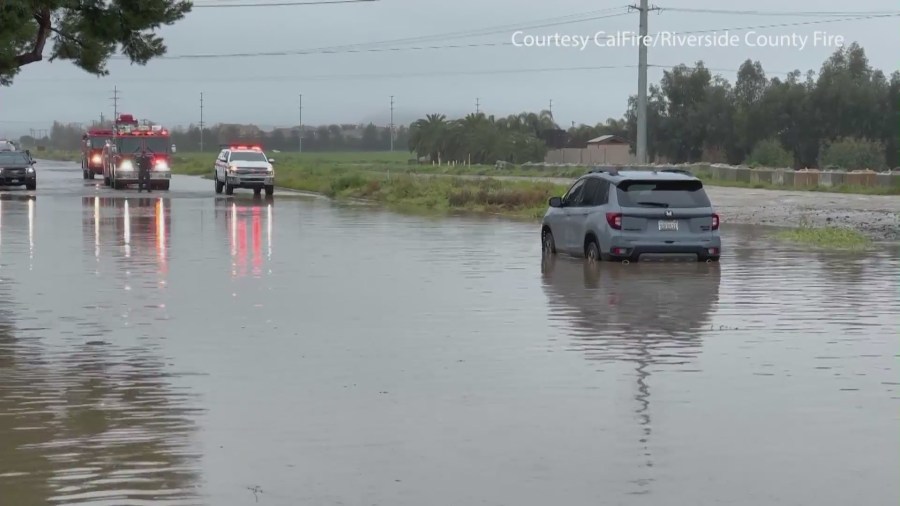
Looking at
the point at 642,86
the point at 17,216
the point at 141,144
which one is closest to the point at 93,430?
the point at 17,216

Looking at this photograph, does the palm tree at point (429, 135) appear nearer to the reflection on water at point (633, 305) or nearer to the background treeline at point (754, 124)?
the background treeline at point (754, 124)

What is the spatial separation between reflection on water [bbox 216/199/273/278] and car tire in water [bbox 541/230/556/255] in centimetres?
485

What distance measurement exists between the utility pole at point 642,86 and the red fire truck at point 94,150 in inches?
1487

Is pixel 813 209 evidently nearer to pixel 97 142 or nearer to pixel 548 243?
pixel 548 243

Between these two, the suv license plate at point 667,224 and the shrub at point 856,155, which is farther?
the shrub at point 856,155

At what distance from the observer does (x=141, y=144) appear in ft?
221

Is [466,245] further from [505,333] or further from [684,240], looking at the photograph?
[505,333]

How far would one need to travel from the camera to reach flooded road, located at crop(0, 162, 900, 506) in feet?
27.9

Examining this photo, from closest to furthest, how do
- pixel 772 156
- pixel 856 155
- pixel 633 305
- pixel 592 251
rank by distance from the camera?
1. pixel 633 305
2. pixel 592 251
3. pixel 856 155
4. pixel 772 156

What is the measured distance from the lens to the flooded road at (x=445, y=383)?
8492 millimetres

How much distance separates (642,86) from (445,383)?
1614 inches

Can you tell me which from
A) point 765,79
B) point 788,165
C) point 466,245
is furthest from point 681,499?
point 765,79

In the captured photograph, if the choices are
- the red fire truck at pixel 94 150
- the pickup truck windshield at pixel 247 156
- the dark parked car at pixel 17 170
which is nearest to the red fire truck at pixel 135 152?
the dark parked car at pixel 17 170

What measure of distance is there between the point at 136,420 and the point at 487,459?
2.69m
